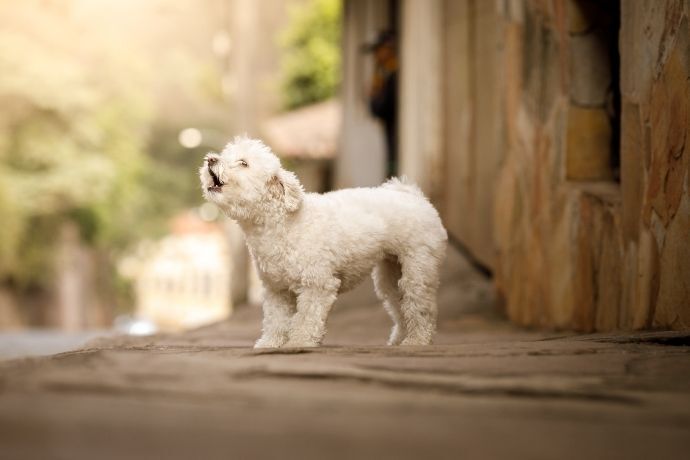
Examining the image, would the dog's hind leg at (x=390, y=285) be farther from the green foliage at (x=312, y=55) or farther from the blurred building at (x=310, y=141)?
the green foliage at (x=312, y=55)

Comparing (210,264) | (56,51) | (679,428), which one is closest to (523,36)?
(679,428)

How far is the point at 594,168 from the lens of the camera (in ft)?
24.0

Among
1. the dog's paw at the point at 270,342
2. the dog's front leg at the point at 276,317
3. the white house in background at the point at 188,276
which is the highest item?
the dog's front leg at the point at 276,317

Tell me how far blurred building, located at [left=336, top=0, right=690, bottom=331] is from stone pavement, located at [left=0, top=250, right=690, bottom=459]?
1368 mm

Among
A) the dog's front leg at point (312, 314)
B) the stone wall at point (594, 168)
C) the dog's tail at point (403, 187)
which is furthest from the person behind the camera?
the dog's tail at point (403, 187)

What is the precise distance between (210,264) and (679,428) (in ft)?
180

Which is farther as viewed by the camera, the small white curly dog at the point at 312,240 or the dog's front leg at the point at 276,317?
the dog's front leg at the point at 276,317

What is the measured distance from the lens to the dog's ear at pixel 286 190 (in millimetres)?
4969

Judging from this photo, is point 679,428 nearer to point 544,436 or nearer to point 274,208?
point 544,436

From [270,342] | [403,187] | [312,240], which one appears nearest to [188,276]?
[403,187]

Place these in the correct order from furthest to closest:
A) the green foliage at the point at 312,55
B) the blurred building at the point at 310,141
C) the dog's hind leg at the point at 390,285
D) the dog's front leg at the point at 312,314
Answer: the green foliage at the point at 312,55, the blurred building at the point at 310,141, the dog's hind leg at the point at 390,285, the dog's front leg at the point at 312,314

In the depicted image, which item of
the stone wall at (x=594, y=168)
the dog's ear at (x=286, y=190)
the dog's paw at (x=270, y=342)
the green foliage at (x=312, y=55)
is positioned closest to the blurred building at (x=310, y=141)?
the green foliage at (x=312, y=55)

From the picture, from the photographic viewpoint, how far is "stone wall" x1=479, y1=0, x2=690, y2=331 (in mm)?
5246

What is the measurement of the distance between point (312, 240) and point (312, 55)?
81.4 ft
